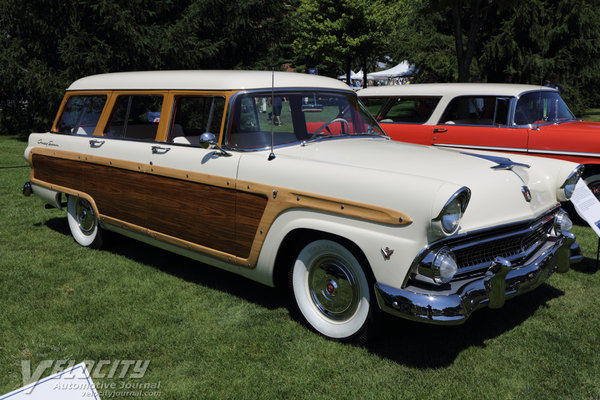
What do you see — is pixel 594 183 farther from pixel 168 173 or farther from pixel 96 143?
pixel 96 143

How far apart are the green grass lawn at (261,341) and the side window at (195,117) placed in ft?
4.24

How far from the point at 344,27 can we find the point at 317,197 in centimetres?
2755

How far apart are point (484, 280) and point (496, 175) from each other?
74cm

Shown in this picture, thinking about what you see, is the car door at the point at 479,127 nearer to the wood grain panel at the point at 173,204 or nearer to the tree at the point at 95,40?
the wood grain panel at the point at 173,204

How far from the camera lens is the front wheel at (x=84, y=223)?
5.71 m

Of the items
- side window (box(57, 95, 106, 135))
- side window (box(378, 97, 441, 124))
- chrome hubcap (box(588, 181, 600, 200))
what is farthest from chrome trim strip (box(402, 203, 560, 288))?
side window (box(378, 97, 441, 124))

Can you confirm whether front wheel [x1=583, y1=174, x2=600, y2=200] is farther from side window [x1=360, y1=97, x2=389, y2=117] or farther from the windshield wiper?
the windshield wiper

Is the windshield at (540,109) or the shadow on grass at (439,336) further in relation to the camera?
the windshield at (540,109)

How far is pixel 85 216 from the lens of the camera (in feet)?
19.1

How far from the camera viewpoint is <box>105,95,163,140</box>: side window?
5.16 meters

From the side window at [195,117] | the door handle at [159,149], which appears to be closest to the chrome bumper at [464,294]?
the side window at [195,117]

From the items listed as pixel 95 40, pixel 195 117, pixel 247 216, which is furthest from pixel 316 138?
pixel 95 40

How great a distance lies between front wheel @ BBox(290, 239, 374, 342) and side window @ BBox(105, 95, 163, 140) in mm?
2185

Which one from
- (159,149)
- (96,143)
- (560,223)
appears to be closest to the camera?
(560,223)
